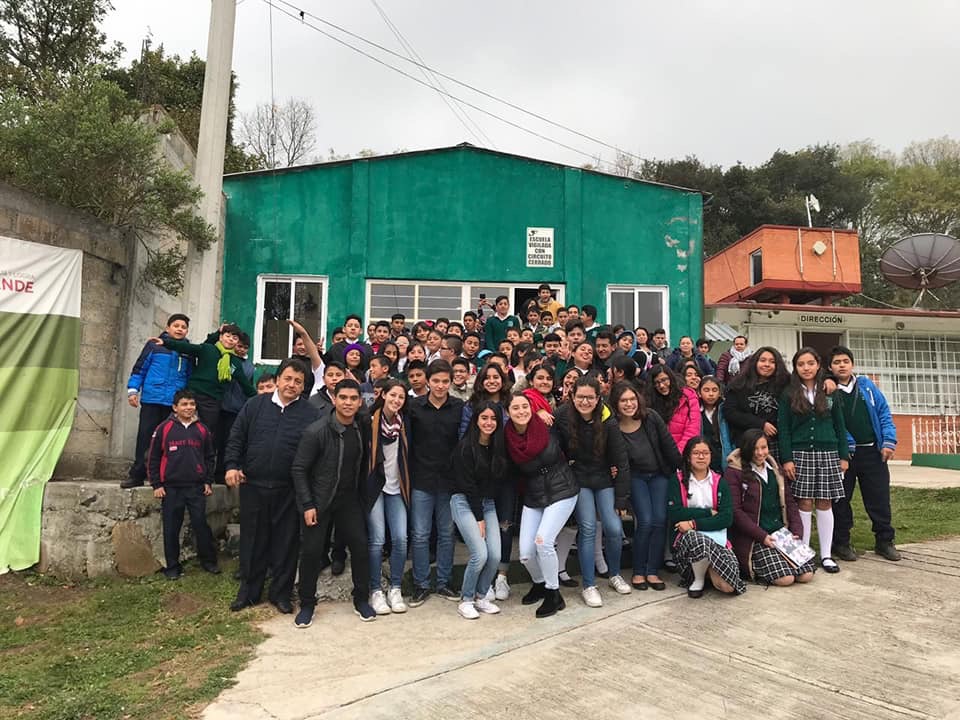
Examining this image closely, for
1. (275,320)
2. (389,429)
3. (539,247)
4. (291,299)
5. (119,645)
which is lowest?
(119,645)

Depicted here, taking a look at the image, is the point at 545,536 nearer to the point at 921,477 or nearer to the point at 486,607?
the point at 486,607

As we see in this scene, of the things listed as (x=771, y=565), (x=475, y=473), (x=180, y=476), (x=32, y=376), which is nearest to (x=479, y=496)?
(x=475, y=473)

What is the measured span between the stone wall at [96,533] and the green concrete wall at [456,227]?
5.90m

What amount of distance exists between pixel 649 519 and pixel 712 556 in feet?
1.75

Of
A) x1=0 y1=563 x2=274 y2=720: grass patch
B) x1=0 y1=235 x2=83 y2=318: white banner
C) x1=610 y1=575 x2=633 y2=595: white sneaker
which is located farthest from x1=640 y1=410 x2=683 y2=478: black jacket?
x1=0 y1=235 x2=83 y2=318: white banner

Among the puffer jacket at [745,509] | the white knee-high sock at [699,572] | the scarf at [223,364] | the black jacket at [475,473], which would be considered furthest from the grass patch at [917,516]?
the scarf at [223,364]

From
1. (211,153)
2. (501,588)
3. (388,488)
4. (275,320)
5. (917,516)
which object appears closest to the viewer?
(388,488)

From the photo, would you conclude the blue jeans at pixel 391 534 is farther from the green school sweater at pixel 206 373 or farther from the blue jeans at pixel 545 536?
the green school sweater at pixel 206 373

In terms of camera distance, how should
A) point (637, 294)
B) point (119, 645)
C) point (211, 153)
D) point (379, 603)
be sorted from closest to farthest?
point (119, 645), point (379, 603), point (211, 153), point (637, 294)

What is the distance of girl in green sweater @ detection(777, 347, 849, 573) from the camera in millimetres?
5516

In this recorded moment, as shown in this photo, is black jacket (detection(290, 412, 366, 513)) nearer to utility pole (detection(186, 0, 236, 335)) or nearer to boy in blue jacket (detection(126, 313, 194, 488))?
boy in blue jacket (detection(126, 313, 194, 488))

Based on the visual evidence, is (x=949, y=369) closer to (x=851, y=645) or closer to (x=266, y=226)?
(x=851, y=645)

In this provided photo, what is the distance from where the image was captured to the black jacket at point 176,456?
17.9 feet

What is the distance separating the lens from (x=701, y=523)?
5.18 meters
